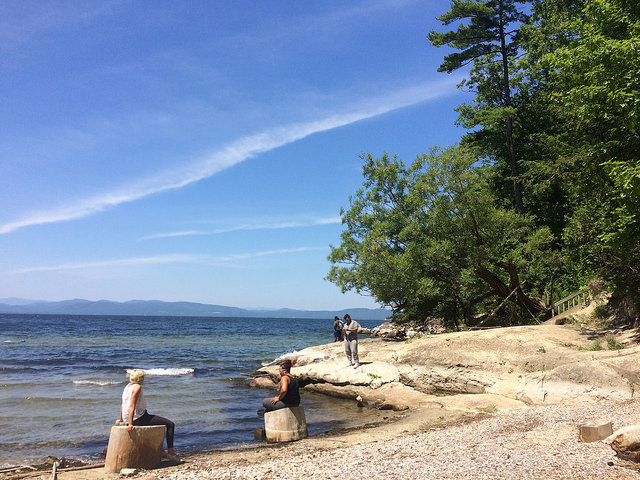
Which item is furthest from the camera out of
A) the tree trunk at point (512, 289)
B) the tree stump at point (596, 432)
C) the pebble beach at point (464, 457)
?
the tree trunk at point (512, 289)

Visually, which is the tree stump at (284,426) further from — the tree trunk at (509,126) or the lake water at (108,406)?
the tree trunk at (509,126)

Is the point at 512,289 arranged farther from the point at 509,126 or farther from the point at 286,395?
the point at 286,395

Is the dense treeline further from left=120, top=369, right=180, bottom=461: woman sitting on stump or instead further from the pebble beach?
left=120, top=369, right=180, bottom=461: woman sitting on stump

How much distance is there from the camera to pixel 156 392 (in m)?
17.0

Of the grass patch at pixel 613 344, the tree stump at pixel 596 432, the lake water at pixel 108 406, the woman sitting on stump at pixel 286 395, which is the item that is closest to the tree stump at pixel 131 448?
the lake water at pixel 108 406

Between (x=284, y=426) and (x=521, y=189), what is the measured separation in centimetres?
2526

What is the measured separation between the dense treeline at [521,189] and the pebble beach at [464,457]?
587cm

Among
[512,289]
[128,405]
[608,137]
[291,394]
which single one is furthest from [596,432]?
[512,289]

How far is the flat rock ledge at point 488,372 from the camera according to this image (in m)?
10.6

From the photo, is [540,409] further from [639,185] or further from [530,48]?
[530,48]

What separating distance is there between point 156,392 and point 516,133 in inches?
1082

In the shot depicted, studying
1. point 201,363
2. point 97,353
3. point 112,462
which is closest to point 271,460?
point 112,462

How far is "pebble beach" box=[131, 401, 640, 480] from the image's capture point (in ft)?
19.1

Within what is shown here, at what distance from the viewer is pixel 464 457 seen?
262 inches
